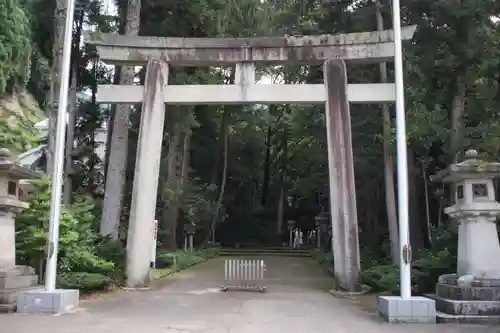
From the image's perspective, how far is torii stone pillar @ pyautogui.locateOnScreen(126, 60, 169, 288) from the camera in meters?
12.3

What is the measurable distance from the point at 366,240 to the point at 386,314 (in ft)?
45.0

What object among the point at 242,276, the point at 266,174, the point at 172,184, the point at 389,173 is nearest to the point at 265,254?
the point at 266,174

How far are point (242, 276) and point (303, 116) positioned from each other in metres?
7.94

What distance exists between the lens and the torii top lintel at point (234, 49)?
12.6m

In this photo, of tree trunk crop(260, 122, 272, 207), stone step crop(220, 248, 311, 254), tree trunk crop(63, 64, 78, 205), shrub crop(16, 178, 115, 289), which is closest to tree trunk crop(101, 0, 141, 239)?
shrub crop(16, 178, 115, 289)

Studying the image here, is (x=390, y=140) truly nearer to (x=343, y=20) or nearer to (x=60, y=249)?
(x=343, y=20)

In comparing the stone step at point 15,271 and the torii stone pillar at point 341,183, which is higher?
the torii stone pillar at point 341,183

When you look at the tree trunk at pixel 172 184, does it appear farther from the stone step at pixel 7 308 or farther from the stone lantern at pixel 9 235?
the stone step at pixel 7 308

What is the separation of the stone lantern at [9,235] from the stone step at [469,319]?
24.2 ft

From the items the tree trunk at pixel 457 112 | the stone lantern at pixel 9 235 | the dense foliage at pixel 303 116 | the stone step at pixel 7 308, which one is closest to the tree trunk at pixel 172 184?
the dense foliage at pixel 303 116

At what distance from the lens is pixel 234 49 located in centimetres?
1278

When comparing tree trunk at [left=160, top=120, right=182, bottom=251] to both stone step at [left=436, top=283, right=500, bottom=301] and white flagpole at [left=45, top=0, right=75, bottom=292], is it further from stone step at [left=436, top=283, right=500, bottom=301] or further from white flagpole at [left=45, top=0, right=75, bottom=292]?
stone step at [left=436, top=283, right=500, bottom=301]

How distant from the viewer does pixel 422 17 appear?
14.7 metres

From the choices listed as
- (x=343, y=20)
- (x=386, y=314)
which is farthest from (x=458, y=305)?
(x=343, y=20)
